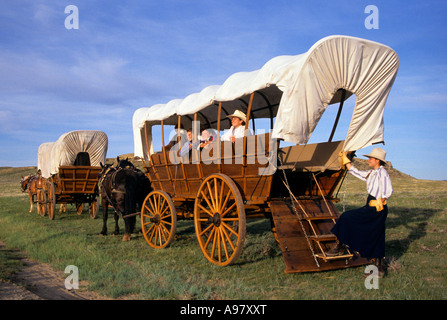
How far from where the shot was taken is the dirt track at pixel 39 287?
4.34 metres

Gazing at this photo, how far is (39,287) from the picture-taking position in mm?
4828

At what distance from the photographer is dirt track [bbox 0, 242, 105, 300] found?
4.34 metres

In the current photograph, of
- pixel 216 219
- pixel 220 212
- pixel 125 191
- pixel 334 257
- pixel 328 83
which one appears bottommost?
pixel 334 257

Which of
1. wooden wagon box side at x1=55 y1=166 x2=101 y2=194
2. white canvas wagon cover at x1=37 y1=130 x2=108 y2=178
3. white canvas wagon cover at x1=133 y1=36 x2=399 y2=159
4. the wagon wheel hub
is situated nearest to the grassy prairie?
the wagon wheel hub

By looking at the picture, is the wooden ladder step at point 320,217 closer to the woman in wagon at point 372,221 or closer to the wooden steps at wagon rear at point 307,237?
the wooden steps at wagon rear at point 307,237

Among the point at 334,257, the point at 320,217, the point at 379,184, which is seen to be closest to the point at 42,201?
the point at 320,217

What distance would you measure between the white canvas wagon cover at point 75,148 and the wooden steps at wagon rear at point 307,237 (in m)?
9.08

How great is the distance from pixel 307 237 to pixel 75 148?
9834mm

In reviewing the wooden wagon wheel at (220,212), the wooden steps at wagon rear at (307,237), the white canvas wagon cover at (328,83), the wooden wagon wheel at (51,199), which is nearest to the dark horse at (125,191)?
the wooden wagon wheel at (220,212)

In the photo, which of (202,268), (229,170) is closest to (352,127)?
(229,170)

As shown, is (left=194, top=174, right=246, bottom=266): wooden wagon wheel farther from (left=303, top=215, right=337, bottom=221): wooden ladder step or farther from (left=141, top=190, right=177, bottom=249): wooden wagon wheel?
(left=141, top=190, right=177, bottom=249): wooden wagon wheel

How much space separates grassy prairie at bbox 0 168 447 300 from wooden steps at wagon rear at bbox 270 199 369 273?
0.17 m

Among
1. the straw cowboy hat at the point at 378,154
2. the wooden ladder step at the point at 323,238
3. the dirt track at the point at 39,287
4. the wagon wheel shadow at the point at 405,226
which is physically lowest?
the dirt track at the point at 39,287

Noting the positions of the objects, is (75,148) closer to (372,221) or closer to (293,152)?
(293,152)
